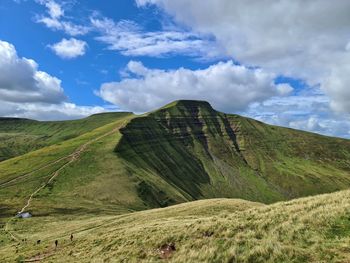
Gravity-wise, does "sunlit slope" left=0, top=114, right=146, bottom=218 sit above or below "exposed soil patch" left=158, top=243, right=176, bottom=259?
below

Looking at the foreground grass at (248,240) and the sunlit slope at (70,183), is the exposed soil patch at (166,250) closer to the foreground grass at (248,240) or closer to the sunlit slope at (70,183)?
the foreground grass at (248,240)

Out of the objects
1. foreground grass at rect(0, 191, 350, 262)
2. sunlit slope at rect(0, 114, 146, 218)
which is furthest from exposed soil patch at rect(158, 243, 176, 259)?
sunlit slope at rect(0, 114, 146, 218)

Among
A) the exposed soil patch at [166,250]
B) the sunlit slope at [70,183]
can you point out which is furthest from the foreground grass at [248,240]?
the sunlit slope at [70,183]

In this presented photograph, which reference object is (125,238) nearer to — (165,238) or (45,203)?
(165,238)

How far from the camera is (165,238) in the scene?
2825 centimetres

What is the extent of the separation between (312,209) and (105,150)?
178m

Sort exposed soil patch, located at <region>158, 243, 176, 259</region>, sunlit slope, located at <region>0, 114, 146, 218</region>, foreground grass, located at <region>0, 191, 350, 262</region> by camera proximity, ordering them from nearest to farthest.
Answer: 1. foreground grass, located at <region>0, 191, 350, 262</region>
2. exposed soil patch, located at <region>158, 243, 176, 259</region>
3. sunlit slope, located at <region>0, 114, 146, 218</region>

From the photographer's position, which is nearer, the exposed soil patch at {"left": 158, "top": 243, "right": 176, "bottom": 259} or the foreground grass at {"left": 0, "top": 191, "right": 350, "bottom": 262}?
the foreground grass at {"left": 0, "top": 191, "right": 350, "bottom": 262}

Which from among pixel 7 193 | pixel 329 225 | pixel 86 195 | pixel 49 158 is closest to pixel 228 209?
pixel 329 225

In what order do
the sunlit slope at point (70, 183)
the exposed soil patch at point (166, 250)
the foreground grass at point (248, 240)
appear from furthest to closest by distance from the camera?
1. the sunlit slope at point (70, 183)
2. the exposed soil patch at point (166, 250)
3. the foreground grass at point (248, 240)

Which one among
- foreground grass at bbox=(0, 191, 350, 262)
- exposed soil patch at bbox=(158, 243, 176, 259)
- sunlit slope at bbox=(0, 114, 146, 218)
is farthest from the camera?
sunlit slope at bbox=(0, 114, 146, 218)

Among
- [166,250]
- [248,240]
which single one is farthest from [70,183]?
[248,240]

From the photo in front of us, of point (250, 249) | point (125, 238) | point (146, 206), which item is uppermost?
point (250, 249)

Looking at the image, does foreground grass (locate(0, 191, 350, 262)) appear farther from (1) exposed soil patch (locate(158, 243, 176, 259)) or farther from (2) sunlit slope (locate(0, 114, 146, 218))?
(2) sunlit slope (locate(0, 114, 146, 218))
